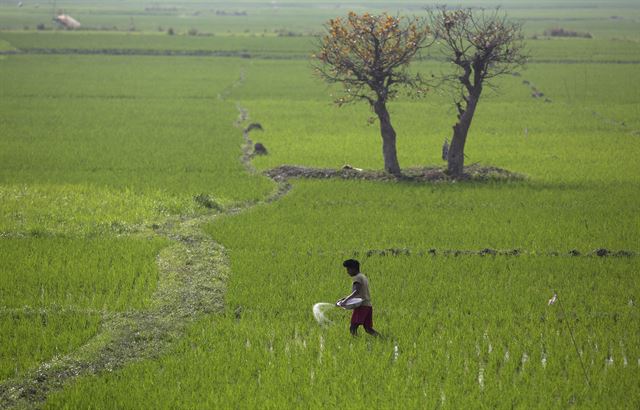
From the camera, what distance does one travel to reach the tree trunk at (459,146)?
24.4 metres

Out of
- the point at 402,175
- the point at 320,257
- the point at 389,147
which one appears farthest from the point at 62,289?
the point at 389,147

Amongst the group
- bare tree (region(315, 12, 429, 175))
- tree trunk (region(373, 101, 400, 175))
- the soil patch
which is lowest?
the soil patch

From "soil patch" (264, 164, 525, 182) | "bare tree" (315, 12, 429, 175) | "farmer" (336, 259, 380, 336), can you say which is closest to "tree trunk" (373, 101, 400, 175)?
"bare tree" (315, 12, 429, 175)

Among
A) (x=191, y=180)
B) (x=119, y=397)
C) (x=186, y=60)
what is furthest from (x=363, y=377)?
(x=186, y=60)

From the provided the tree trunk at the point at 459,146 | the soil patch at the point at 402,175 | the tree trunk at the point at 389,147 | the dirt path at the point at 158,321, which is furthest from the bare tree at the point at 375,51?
the dirt path at the point at 158,321

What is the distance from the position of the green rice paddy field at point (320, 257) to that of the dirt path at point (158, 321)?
66 mm

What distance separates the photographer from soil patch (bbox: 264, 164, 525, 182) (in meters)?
24.3

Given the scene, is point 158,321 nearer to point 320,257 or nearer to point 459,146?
point 320,257

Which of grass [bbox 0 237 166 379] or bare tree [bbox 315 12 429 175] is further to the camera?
bare tree [bbox 315 12 429 175]

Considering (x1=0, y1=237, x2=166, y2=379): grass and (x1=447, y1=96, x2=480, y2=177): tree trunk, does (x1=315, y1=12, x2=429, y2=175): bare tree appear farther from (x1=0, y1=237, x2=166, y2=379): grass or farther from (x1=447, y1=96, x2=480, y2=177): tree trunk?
(x1=0, y1=237, x2=166, y2=379): grass

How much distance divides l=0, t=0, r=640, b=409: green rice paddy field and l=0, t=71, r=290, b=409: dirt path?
7cm

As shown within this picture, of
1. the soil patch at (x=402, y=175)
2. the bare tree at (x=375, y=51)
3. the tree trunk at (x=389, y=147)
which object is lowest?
the soil patch at (x=402, y=175)

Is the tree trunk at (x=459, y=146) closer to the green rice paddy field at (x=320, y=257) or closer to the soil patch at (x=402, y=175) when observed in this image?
the soil patch at (x=402, y=175)

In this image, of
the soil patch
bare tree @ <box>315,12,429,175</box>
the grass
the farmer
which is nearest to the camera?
the farmer
